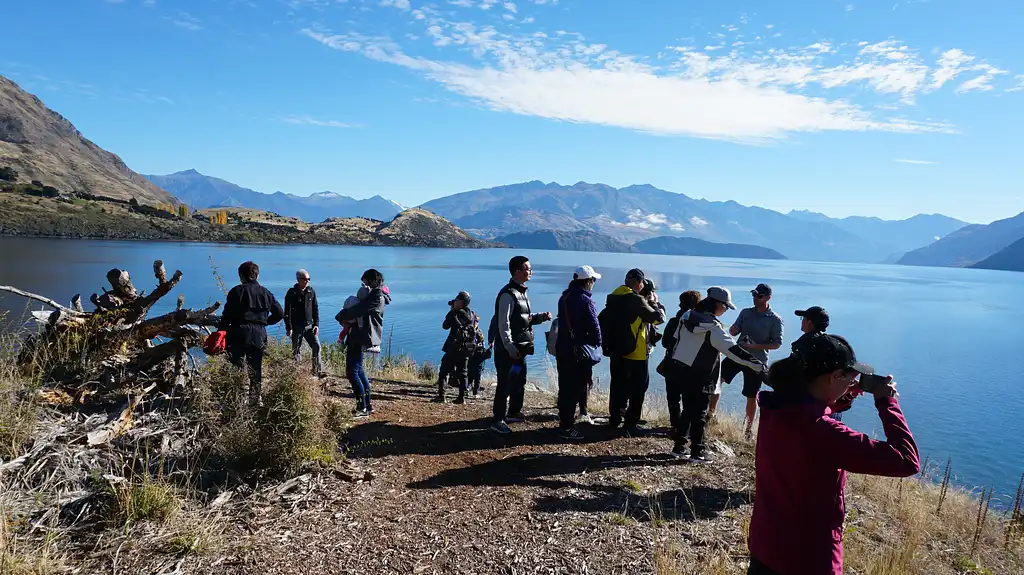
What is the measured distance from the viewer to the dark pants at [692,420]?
5805 mm

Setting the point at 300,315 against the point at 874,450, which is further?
the point at 300,315

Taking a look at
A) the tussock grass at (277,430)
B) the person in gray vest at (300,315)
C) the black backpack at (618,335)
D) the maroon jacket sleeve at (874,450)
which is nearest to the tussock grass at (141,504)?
the tussock grass at (277,430)

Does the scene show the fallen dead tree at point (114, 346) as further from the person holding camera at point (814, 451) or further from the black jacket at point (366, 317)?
the person holding camera at point (814, 451)

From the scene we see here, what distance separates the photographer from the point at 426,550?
12.9 feet

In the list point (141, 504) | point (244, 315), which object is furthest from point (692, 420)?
point (244, 315)

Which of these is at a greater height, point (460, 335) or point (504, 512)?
point (460, 335)

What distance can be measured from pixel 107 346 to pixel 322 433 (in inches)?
114

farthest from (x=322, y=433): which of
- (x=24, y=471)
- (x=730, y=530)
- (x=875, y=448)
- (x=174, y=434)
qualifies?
(x=875, y=448)

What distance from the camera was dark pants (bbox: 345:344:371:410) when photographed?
22.6 ft

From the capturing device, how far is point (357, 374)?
6953mm

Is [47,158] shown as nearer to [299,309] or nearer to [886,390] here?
[299,309]

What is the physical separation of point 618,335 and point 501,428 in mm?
1786

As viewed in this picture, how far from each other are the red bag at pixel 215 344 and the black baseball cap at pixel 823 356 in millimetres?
5769

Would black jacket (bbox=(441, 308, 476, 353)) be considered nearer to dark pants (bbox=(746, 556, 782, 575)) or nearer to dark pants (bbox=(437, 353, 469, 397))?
dark pants (bbox=(437, 353, 469, 397))
